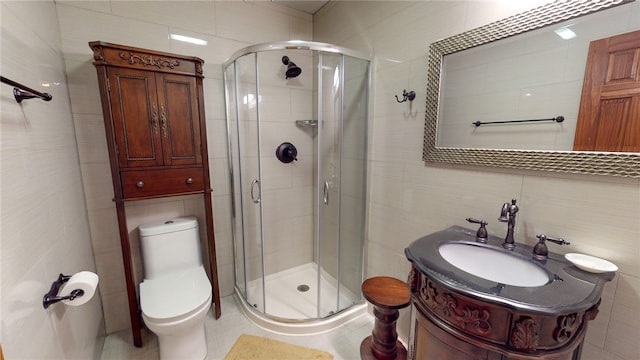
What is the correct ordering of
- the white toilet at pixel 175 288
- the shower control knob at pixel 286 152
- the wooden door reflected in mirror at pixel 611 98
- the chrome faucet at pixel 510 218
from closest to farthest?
1. the wooden door reflected in mirror at pixel 611 98
2. the chrome faucet at pixel 510 218
3. the white toilet at pixel 175 288
4. the shower control knob at pixel 286 152

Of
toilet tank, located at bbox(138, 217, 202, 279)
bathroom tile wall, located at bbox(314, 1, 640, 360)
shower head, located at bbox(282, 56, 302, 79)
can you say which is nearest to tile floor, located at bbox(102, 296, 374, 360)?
bathroom tile wall, located at bbox(314, 1, 640, 360)

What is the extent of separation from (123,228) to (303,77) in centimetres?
165

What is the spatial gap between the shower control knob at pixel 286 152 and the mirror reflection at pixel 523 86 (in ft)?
4.03

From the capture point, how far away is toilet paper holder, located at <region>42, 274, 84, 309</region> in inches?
38.3

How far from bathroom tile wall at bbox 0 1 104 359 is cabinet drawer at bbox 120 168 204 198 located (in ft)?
0.89

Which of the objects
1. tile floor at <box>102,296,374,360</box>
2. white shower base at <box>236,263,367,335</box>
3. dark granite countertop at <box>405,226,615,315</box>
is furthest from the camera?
white shower base at <box>236,263,367,335</box>

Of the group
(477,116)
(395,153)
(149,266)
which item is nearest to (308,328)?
(149,266)

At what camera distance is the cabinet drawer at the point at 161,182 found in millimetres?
1550

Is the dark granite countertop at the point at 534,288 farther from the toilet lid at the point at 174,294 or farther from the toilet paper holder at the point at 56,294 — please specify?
the toilet paper holder at the point at 56,294

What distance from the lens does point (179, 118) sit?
1.64 meters

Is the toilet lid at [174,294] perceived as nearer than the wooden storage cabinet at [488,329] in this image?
No

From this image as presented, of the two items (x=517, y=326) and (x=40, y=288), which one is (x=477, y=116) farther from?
(x=40, y=288)

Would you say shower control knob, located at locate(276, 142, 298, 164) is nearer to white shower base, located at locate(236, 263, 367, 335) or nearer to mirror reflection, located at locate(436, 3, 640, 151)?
white shower base, located at locate(236, 263, 367, 335)

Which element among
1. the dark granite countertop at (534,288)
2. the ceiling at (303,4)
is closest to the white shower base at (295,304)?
the dark granite countertop at (534,288)
